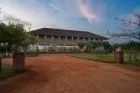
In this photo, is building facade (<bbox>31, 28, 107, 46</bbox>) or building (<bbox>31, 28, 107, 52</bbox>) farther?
building facade (<bbox>31, 28, 107, 46</bbox>)

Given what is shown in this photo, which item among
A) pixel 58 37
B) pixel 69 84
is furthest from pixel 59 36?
pixel 69 84

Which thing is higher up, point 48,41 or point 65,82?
point 48,41

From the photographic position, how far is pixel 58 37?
213ft

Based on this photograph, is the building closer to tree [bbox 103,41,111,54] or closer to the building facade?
the building facade

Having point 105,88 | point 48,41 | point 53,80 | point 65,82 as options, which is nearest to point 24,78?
point 53,80

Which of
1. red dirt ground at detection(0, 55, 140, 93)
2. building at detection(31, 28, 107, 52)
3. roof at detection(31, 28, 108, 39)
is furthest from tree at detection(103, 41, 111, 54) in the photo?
red dirt ground at detection(0, 55, 140, 93)

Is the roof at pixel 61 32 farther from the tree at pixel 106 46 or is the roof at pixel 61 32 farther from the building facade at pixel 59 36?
the tree at pixel 106 46

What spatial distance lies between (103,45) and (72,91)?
155ft

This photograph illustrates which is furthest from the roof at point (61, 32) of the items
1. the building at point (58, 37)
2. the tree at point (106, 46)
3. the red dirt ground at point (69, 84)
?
the red dirt ground at point (69, 84)

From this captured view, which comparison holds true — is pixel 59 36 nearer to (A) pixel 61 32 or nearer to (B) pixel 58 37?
(B) pixel 58 37

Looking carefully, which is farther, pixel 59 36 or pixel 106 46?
pixel 59 36

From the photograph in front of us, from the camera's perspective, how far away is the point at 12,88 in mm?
12266

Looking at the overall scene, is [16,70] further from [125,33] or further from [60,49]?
[60,49]

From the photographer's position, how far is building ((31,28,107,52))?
60444 millimetres
